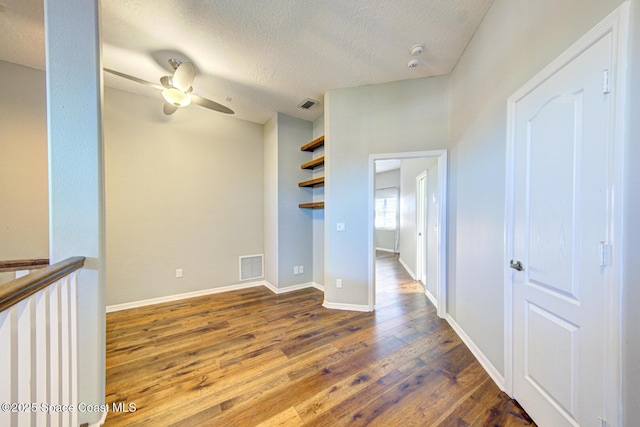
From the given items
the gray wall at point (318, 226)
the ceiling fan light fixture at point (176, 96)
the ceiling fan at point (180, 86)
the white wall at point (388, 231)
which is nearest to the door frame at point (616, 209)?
the ceiling fan at point (180, 86)

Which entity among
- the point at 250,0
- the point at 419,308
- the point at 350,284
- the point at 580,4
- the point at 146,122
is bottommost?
the point at 419,308

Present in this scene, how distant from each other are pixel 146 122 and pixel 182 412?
3.32 metres

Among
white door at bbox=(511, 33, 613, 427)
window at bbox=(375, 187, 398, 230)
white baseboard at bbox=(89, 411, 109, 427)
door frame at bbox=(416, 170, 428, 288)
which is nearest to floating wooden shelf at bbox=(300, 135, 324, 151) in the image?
door frame at bbox=(416, 170, 428, 288)

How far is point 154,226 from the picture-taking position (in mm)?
3094

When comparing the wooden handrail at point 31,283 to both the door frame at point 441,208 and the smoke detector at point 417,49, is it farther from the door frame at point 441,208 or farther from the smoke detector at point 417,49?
the smoke detector at point 417,49

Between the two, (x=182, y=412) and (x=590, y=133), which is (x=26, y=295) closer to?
(x=182, y=412)

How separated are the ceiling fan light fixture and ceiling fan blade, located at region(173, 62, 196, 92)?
53 mm

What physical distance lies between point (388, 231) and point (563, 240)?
6.68m

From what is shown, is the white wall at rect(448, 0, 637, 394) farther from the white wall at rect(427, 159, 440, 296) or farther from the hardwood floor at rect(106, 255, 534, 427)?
the white wall at rect(427, 159, 440, 296)

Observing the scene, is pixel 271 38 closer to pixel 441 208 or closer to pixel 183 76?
pixel 183 76

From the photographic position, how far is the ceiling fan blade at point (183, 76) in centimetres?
203

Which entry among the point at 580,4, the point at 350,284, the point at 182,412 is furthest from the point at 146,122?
the point at 580,4

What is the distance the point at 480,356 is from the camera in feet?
6.21

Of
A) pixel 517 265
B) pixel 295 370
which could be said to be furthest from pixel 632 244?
pixel 295 370
